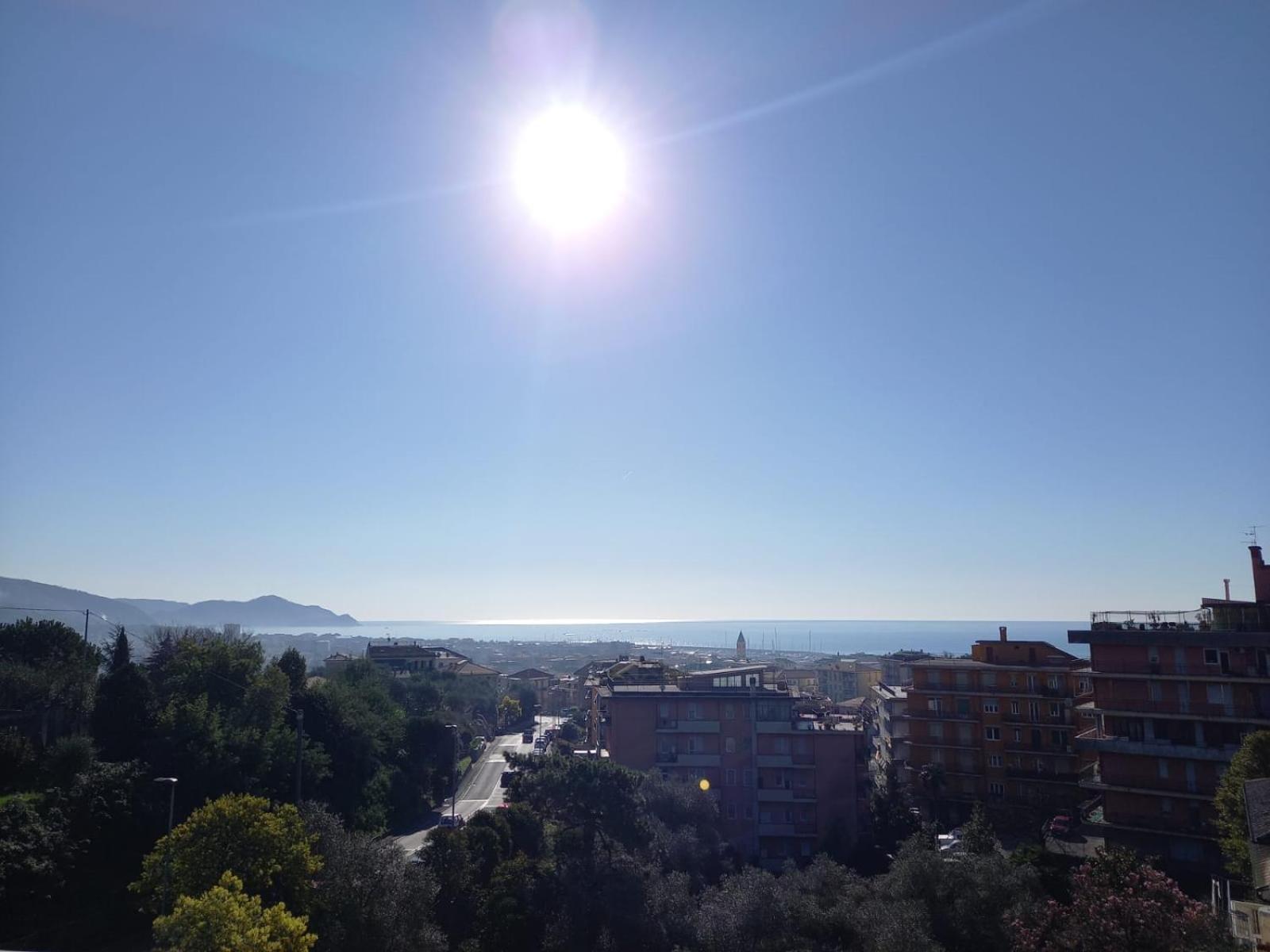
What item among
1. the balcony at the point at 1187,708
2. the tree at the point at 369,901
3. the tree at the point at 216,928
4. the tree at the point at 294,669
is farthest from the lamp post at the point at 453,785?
the balcony at the point at 1187,708

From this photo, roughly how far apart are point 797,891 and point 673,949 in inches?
169

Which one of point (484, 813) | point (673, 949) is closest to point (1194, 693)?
point (673, 949)

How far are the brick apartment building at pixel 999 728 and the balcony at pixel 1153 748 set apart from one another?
7.10 m

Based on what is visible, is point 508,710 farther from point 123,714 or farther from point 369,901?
point 369,901

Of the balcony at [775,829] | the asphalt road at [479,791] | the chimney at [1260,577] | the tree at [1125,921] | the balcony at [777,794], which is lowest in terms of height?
the asphalt road at [479,791]

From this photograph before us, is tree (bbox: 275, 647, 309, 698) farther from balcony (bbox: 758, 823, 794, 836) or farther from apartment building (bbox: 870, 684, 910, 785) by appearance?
apartment building (bbox: 870, 684, 910, 785)

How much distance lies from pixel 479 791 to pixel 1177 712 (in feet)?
118

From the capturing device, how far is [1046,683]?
39.4 m

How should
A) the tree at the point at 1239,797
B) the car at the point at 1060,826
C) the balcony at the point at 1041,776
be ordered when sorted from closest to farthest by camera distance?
the tree at the point at 1239,797 < the car at the point at 1060,826 < the balcony at the point at 1041,776

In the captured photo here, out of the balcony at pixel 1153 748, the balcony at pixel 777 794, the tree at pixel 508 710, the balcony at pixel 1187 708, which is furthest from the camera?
the tree at pixel 508 710

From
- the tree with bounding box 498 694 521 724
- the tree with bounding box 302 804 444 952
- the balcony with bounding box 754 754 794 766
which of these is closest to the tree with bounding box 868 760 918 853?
the balcony with bounding box 754 754 794 766

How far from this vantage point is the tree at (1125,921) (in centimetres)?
1435

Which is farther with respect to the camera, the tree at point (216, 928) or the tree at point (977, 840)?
the tree at point (977, 840)

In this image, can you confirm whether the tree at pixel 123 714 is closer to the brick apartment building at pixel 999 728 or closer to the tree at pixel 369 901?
the tree at pixel 369 901
